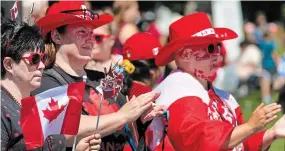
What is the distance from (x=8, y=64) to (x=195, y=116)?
4.19 ft

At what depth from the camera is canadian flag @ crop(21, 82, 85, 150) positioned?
434 cm

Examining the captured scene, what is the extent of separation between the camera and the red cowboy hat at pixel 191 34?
18.1 feet

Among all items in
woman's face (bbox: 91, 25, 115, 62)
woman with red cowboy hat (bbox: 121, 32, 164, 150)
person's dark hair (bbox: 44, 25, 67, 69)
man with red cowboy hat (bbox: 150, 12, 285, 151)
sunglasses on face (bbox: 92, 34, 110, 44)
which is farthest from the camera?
sunglasses on face (bbox: 92, 34, 110, 44)

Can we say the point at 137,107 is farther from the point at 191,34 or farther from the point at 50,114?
the point at 191,34

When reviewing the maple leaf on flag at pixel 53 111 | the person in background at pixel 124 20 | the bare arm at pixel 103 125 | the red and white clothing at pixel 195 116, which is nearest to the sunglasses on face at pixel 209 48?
the red and white clothing at pixel 195 116

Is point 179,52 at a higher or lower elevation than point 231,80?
higher

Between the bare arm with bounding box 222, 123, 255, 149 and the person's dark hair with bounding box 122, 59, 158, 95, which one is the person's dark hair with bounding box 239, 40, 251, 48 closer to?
the person's dark hair with bounding box 122, 59, 158, 95

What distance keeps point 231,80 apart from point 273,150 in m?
8.81

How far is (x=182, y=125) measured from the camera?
5.18 meters

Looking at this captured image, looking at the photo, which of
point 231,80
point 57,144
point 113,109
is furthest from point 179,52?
point 231,80

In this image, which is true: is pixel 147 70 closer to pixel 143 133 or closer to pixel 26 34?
pixel 143 133

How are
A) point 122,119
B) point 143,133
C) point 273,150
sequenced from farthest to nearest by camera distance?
1. point 273,150
2. point 143,133
3. point 122,119

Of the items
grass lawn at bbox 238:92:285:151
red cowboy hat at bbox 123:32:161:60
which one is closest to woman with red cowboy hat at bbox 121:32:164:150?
red cowboy hat at bbox 123:32:161:60

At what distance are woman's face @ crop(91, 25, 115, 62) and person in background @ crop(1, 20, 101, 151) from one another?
7.97ft
